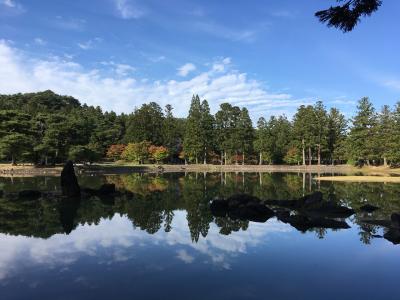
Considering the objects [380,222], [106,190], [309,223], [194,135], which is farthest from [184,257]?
[194,135]

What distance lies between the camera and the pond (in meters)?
8.69

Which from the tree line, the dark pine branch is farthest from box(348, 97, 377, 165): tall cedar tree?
the dark pine branch

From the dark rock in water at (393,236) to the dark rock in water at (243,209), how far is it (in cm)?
520

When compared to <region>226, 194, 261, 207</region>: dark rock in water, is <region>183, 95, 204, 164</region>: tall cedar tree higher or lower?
higher

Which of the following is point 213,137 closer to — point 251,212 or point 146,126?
point 146,126

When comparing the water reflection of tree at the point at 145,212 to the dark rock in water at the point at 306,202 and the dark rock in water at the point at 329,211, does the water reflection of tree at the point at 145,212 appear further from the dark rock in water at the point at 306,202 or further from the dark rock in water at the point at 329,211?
the dark rock in water at the point at 306,202

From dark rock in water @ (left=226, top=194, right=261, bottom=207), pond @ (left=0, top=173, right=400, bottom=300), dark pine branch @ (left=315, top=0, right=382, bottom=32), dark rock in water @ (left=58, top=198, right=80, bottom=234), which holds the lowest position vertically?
pond @ (left=0, top=173, right=400, bottom=300)

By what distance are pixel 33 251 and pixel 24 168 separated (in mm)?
40486

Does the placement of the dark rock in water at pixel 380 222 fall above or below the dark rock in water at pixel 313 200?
below

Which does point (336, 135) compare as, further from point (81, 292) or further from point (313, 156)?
point (81, 292)

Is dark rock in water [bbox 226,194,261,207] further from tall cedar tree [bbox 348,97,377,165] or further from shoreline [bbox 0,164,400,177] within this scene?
tall cedar tree [bbox 348,97,377,165]

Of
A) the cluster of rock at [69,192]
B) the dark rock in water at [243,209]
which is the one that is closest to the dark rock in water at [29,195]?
the cluster of rock at [69,192]

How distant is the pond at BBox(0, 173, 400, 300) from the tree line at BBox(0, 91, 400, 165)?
3448 centimetres

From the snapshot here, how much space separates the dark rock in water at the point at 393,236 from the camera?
13507 millimetres
